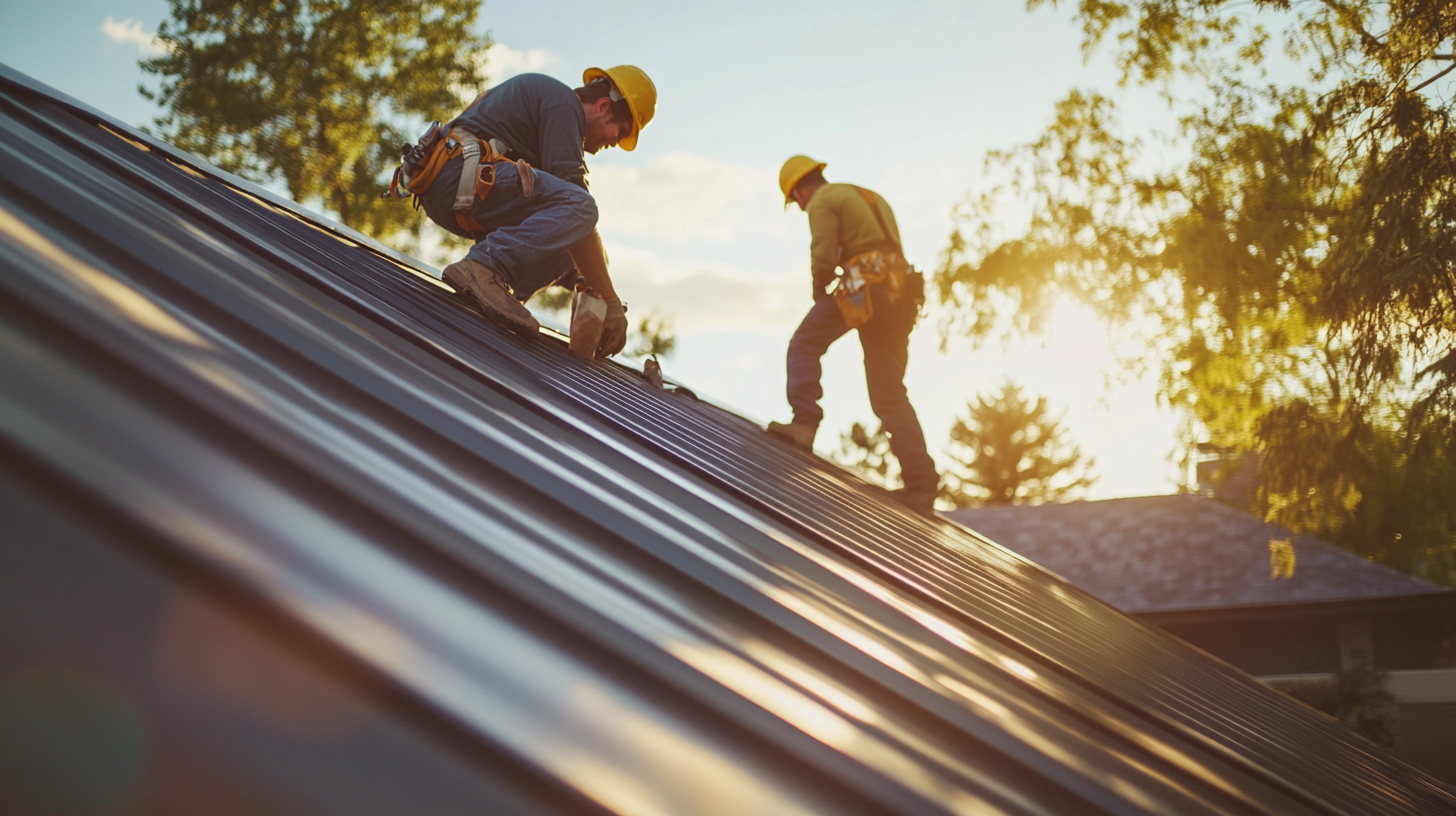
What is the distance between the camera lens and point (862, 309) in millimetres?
5996

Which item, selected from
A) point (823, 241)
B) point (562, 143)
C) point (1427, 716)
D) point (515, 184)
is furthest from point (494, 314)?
Result: point (1427, 716)

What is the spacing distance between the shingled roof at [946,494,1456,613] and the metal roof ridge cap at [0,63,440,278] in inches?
632

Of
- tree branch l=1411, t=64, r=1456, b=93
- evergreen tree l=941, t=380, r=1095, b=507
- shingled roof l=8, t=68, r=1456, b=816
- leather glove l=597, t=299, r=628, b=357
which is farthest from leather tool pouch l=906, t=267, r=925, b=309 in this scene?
evergreen tree l=941, t=380, r=1095, b=507

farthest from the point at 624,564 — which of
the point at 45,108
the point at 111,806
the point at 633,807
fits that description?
the point at 45,108

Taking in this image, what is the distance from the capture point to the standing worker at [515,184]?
4.25 meters

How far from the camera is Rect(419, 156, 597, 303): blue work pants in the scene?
13.7ft

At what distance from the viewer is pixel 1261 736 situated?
2.99m

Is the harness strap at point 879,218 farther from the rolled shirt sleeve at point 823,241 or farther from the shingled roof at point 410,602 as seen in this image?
the shingled roof at point 410,602

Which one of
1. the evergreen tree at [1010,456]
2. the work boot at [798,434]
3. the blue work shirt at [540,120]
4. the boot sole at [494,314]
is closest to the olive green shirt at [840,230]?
the work boot at [798,434]

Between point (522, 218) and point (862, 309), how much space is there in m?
2.45

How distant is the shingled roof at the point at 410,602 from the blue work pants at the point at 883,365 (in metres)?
4.30

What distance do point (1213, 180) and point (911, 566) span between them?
A: 13439mm

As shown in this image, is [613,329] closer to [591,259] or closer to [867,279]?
[591,259]

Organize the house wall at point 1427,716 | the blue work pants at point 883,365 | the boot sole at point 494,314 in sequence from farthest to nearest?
the house wall at point 1427,716
the blue work pants at point 883,365
the boot sole at point 494,314
